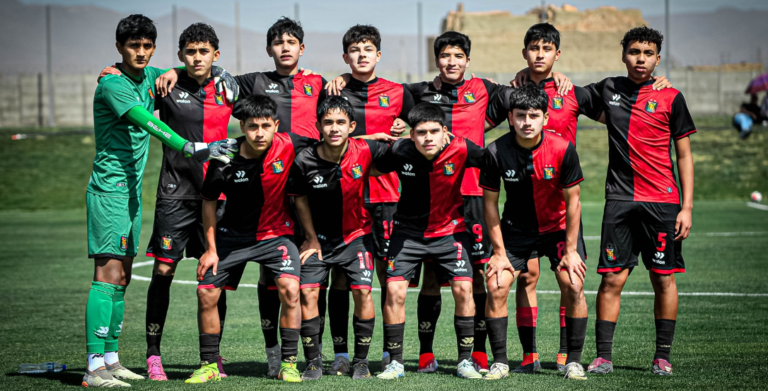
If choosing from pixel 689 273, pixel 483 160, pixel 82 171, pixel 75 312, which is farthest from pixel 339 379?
pixel 82 171

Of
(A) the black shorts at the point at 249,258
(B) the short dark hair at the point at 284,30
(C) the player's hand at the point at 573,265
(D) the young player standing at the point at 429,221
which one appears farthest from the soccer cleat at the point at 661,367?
(B) the short dark hair at the point at 284,30

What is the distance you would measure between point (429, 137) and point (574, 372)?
1.96m

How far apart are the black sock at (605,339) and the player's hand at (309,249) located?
2.14m

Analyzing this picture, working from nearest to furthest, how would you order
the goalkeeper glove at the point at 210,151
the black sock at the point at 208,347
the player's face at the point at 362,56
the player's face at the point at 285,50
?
the goalkeeper glove at the point at 210,151 → the black sock at the point at 208,347 → the player's face at the point at 362,56 → the player's face at the point at 285,50

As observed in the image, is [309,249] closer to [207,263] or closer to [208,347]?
[207,263]

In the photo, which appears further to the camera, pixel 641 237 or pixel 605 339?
pixel 641 237

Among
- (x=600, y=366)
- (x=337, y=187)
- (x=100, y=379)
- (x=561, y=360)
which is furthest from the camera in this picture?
(x=561, y=360)

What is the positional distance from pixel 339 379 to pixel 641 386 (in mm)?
2078

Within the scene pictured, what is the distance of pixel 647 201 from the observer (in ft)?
19.3

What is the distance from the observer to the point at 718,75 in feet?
98.6

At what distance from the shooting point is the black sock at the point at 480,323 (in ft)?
20.3

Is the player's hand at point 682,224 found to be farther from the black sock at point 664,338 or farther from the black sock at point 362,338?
the black sock at point 362,338

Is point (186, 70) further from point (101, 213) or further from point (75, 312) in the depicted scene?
point (75, 312)

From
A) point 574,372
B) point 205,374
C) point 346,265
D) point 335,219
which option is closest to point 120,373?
point 205,374
